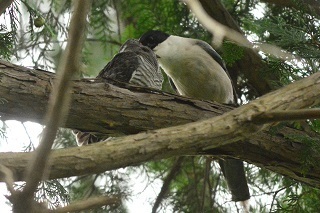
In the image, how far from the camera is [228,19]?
460 cm

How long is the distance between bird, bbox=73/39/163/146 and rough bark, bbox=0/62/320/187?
73 cm

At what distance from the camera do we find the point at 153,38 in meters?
4.87

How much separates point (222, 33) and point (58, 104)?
32.8 inches

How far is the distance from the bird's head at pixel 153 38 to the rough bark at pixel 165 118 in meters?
1.48

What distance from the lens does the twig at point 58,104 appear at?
146 centimetres

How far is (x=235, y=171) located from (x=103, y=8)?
1783 mm

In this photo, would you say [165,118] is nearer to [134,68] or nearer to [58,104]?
[134,68]

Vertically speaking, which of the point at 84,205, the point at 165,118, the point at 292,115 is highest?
the point at 165,118

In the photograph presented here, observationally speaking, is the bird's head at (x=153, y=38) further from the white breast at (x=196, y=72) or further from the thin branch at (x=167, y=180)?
the thin branch at (x=167, y=180)

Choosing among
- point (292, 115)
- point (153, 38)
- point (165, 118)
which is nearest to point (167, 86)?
point (153, 38)

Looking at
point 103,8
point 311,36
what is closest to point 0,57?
point 311,36

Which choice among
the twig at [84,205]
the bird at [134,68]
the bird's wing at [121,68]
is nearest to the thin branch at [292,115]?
the twig at [84,205]

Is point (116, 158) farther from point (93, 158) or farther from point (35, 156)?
point (35, 156)

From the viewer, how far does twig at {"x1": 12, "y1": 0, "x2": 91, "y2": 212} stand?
1.46 m
